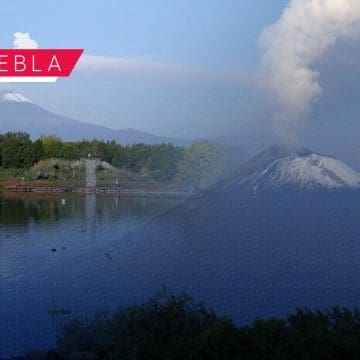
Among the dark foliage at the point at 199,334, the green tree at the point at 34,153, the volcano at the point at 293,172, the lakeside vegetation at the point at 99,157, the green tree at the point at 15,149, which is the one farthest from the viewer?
the green tree at the point at 34,153

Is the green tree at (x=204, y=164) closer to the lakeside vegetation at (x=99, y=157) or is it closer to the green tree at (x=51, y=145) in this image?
the lakeside vegetation at (x=99, y=157)

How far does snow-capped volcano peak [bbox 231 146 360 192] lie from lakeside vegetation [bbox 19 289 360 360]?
756 mm

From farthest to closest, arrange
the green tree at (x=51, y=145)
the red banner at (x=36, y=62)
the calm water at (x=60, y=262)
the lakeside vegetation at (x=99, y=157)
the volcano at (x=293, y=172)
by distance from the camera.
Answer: the green tree at (x=51, y=145)
the lakeside vegetation at (x=99, y=157)
the calm water at (x=60, y=262)
the red banner at (x=36, y=62)
the volcano at (x=293, y=172)

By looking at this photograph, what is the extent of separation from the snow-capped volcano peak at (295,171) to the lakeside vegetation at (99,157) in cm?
61

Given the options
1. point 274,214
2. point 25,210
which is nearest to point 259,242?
point 274,214

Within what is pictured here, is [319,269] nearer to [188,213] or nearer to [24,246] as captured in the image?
[188,213]

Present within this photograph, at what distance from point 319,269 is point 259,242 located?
362 millimetres

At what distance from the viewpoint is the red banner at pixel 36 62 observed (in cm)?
449

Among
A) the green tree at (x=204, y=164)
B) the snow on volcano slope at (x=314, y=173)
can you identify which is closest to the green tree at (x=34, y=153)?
the green tree at (x=204, y=164)

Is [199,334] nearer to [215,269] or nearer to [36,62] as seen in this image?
[215,269]

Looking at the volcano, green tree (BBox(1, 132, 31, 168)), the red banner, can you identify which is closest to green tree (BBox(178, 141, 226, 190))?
the volcano

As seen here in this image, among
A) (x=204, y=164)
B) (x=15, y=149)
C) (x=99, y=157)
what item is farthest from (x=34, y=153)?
(x=204, y=164)

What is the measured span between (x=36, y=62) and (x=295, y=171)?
1811 mm

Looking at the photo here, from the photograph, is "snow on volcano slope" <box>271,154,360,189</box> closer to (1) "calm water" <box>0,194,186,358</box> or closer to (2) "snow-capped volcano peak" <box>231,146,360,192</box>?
(2) "snow-capped volcano peak" <box>231,146,360,192</box>
